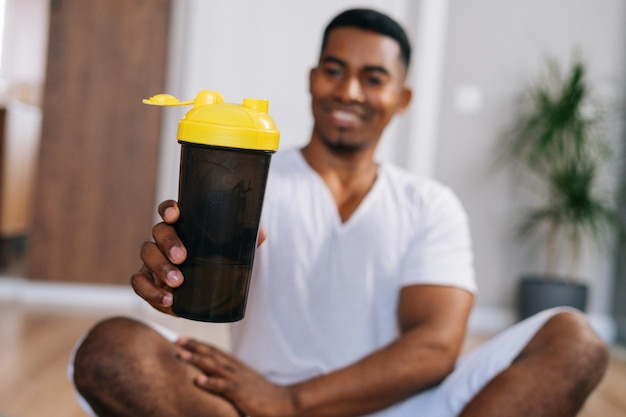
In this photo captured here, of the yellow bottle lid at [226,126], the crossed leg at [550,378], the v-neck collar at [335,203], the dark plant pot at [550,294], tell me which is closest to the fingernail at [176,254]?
the yellow bottle lid at [226,126]

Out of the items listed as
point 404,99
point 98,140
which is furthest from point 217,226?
point 98,140

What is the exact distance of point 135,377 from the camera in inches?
53.2

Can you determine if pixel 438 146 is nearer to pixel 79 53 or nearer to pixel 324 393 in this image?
pixel 79 53

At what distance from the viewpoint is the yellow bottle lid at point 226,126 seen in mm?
757

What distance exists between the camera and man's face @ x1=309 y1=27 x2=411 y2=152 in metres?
1.72

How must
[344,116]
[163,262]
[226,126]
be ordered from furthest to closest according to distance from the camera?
1. [344,116]
2. [163,262]
3. [226,126]

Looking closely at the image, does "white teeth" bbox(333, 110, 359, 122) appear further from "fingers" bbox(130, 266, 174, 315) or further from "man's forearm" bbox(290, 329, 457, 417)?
"fingers" bbox(130, 266, 174, 315)

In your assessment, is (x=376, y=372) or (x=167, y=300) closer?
(x=167, y=300)

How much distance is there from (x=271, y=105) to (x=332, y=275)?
253cm

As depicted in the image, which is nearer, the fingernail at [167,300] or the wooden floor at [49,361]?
the fingernail at [167,300]

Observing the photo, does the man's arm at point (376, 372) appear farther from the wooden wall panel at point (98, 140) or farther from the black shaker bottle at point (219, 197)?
the wooden wall panel at point (98, 140)

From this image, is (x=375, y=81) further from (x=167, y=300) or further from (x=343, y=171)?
(x=167, y=300)

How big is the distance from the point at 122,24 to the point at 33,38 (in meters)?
3.05

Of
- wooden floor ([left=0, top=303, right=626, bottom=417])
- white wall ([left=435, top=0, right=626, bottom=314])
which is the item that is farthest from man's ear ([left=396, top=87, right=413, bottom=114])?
white wall ([left=435, top=0, right=626, bottom=314])
